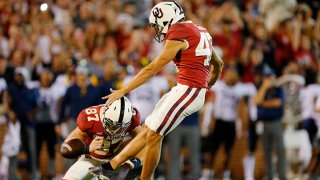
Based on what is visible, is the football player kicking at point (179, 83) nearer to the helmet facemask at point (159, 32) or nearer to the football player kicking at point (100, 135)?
the helmet facemask at point (159, 32)

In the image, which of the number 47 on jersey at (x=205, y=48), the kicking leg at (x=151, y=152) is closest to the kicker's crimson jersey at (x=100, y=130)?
the kicking leg at (x=151, y=152)

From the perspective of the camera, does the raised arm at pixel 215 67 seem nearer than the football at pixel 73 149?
No

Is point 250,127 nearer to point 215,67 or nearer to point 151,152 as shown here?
point 215,67

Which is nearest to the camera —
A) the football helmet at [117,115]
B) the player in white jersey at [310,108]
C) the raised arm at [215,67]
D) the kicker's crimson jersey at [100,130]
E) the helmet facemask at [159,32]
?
the football helmet at [117,115]

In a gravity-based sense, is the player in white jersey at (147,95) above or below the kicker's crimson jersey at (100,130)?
below

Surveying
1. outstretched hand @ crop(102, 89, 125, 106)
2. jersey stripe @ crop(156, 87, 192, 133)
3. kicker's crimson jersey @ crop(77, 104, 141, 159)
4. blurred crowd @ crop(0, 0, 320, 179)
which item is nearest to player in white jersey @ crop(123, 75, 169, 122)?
blurred crowd @ crop(0, 0, 320, 179)

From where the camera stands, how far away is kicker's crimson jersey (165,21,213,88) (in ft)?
32.0

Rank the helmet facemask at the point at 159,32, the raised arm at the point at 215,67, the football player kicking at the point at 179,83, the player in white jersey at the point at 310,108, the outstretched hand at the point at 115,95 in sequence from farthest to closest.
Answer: the player in white jersey at the point at 310,108, the raised arm at the point at 215,67, the helmet facemask at the point at 159,32, the football player kicking at the point at 179,83, the outstretched hand at the point at 115,95

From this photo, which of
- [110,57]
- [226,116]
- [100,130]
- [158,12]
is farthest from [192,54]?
[110,57]

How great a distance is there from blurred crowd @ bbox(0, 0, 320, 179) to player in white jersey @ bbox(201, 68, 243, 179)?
0.08ft

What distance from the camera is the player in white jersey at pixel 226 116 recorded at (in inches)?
608

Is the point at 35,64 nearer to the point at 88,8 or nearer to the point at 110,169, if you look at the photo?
the point at 88,8

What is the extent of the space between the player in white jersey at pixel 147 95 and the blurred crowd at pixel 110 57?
0.05 feet

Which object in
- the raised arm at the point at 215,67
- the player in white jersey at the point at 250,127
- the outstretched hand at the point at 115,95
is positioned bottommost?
the player in white jersey at the point at 250,127
